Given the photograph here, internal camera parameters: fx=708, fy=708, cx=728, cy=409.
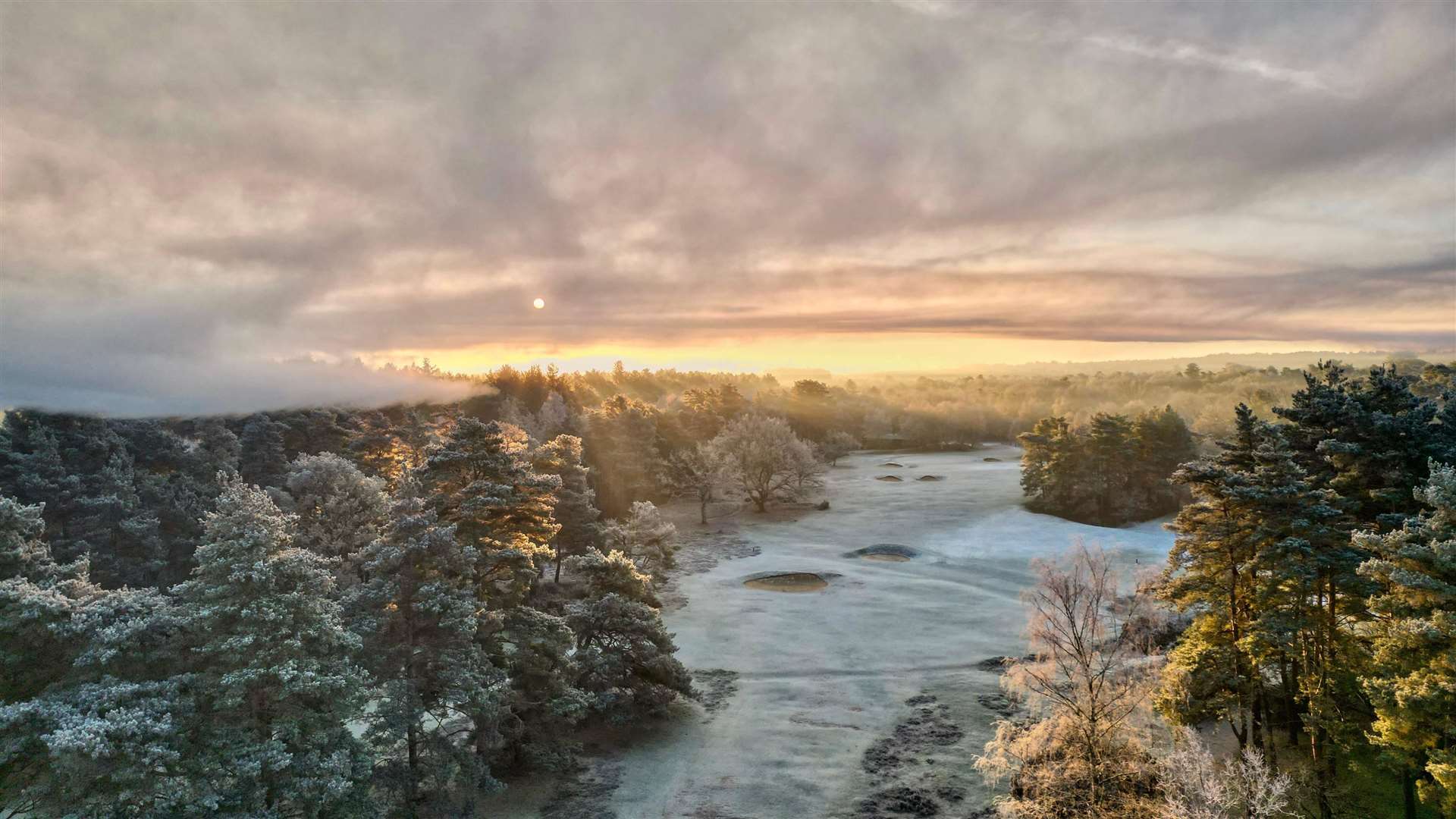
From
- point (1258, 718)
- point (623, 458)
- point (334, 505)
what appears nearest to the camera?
point (1258, 718)

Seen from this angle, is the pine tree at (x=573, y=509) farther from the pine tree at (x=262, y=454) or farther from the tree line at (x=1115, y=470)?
the tree line at (x=1115, y=470)

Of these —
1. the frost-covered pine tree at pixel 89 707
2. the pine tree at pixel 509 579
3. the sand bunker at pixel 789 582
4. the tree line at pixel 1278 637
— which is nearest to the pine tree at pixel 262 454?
the sand bunker at pixel 789 582

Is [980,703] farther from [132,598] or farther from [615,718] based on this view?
[132,598]

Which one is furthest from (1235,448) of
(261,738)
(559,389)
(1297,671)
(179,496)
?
(559,389)

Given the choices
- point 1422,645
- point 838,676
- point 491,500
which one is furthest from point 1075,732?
point 491,500

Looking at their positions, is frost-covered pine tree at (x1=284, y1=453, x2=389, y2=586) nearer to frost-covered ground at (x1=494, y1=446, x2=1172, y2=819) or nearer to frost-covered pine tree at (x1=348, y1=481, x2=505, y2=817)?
frost-covered ground at (x1=494, y1=446, x2=1172, y2=819)

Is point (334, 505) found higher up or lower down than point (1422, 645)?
lower down

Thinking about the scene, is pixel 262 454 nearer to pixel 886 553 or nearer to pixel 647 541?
pixel 647 541

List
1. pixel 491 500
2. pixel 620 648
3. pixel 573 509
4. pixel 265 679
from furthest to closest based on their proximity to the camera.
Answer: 1. pixel 573 509
2. pixel 620 648
3. pixel 491 500
4. pixel 265 679

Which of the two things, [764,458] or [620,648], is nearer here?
[620,648]
